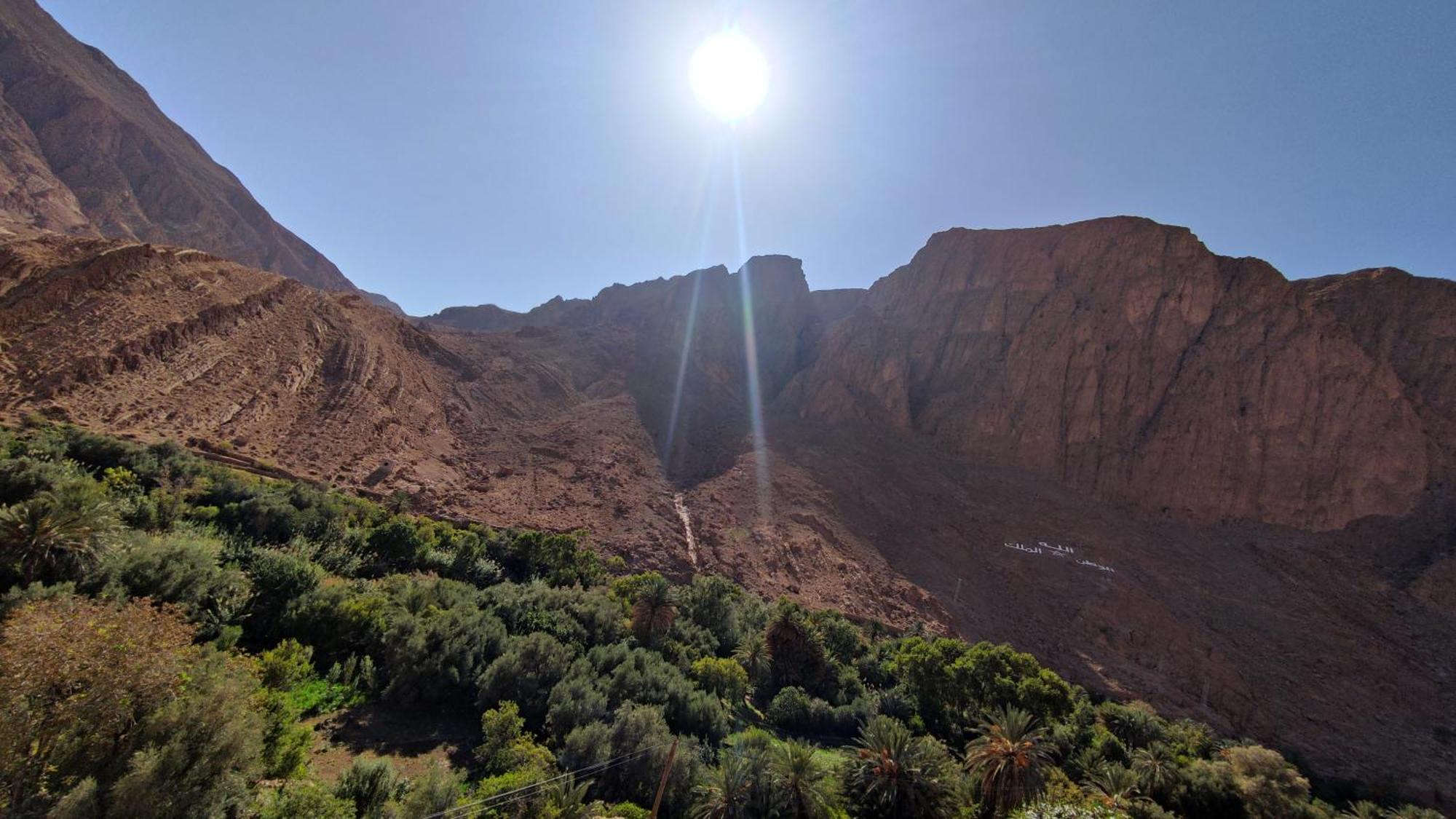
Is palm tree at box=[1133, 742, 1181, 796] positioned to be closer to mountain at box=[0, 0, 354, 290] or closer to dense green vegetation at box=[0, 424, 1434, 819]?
dense green vegetation at box=[0, 424, 1434, 819]

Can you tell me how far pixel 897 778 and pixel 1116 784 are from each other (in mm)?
9051

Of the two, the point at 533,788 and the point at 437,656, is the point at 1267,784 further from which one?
the point at 437,656

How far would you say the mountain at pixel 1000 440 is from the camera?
29031 millimetres

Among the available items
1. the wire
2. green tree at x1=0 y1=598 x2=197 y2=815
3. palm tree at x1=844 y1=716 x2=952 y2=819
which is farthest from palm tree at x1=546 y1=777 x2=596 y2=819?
palm tree at x1=844 y1=716 x2=952 y2=819

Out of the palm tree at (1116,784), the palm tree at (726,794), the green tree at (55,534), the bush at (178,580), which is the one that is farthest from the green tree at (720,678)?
the green tree at (55,534)

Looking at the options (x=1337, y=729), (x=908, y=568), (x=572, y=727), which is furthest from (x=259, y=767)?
(x=1337, y=729)

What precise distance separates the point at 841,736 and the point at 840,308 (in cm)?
7340

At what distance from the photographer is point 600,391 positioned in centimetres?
5903

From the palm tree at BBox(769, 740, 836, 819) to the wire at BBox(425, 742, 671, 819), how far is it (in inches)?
111

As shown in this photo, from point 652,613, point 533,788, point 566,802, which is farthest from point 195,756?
point 652,613

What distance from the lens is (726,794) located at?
12336mm

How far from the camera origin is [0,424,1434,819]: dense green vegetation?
7.69 m

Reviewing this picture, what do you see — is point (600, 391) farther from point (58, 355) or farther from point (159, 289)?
point (58, 355)

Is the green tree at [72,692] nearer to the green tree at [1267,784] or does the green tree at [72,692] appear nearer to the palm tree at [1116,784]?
the palm tree at [1116,784]
